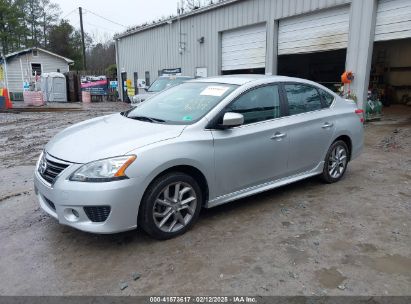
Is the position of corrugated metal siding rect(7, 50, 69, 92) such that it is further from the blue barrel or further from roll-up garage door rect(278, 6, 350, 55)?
roll-up garage door rect(278, 6, 350, 55)

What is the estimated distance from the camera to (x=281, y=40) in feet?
40.9

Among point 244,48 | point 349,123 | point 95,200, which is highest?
point 244,48

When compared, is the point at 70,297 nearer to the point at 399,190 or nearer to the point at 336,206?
the point at 336,206

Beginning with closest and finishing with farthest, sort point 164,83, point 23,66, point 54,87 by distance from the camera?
point 164,83
point 54,87
point 23,66

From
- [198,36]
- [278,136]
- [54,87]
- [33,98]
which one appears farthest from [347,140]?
[54,87]

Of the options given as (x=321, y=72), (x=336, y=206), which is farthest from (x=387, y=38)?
(x=321, y=72)

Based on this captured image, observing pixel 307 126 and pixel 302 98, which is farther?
pixel 302 98

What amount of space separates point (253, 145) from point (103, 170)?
1.69 meters

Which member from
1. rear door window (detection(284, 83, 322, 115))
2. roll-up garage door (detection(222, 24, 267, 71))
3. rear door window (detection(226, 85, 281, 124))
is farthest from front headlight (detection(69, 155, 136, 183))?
roll-up garage door (detection(222, 24, 267, 71))

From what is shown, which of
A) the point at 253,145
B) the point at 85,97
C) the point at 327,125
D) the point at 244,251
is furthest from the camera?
the point at 85,97

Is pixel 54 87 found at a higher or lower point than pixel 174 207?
higher

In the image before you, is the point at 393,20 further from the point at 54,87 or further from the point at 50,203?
the point at 54,87

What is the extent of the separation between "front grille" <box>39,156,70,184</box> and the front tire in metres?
0.82

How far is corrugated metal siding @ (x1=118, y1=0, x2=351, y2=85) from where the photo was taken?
12.0 metres
